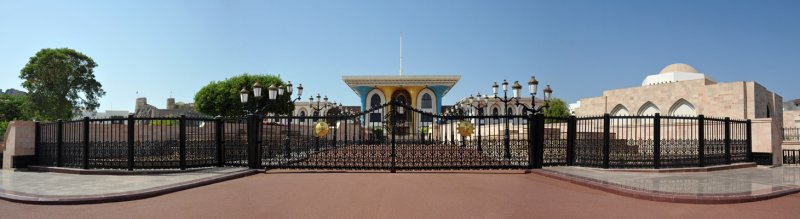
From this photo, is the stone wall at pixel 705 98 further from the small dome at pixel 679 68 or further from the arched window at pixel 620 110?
the small dome at pixel 679 68

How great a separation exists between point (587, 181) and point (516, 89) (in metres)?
7.52

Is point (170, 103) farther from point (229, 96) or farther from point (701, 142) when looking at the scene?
point (701, 142)

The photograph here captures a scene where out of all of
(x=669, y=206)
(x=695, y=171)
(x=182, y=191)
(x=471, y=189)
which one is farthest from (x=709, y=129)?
(x=182, y=191)

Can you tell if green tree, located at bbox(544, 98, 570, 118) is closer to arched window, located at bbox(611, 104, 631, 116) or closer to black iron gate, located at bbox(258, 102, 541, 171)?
arched window, located at bbox(611, 104, 631, 116)

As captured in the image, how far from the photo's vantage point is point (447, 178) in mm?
10695

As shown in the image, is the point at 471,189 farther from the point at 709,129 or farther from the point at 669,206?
the point at 709,129

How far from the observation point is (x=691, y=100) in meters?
26.9

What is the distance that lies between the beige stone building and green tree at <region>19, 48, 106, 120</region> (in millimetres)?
39216

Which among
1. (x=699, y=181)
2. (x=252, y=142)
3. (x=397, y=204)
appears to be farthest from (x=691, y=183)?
(x=252, y=142)

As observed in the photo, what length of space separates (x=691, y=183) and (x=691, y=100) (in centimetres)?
2022

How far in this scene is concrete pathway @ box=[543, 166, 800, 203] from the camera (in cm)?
791

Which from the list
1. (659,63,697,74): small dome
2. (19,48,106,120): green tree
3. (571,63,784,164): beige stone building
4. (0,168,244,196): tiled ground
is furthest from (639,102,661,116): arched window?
(19,48,106,120): green tree

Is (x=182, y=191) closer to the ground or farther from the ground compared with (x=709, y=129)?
closer to the ground

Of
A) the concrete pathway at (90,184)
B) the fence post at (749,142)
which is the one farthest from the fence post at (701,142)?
the concrete pathway at (90,184)
